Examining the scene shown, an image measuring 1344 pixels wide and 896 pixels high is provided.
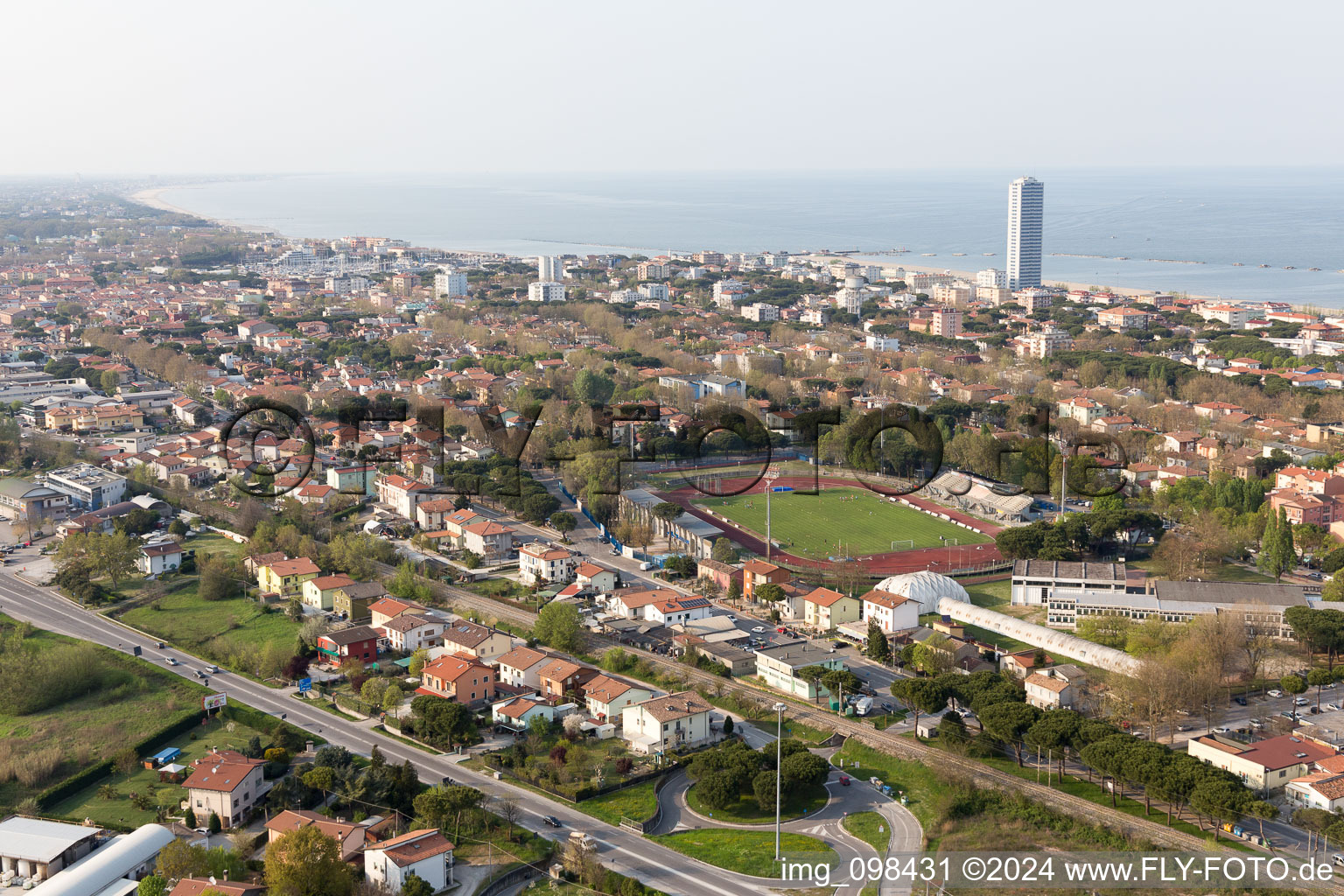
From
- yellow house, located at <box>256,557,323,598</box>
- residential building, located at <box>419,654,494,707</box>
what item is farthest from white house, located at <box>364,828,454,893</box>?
yellow house, located at <box>256,557,323,598</box>

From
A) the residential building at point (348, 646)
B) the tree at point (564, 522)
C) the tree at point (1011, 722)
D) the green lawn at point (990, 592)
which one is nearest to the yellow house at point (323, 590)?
the residential building at point (348, 646)

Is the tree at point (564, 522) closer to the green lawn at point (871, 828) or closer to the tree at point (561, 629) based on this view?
the tree at point (561, 629)

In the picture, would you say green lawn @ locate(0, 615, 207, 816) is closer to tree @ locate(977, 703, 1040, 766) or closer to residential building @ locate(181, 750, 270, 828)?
residential building @ locate(181, 750, 270, 828)

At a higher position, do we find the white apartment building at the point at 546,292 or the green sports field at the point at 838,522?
the white apartment building at the point at 546,292

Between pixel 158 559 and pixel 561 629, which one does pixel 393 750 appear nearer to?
pixel 561 629


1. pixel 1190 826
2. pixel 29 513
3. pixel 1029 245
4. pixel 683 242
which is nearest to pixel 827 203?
pixel 683 242

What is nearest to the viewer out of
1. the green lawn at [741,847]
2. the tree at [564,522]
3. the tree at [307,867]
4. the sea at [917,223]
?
the tree at [307,867]

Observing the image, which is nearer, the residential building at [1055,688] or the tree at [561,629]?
the residential building at [1055,688]
